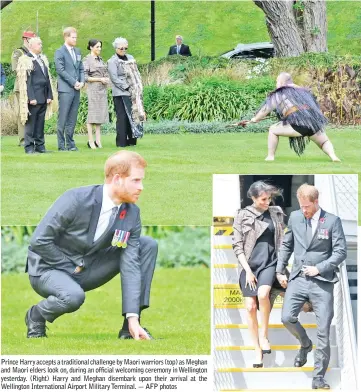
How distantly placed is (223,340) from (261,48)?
937 cm

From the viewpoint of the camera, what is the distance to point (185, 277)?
9.12m

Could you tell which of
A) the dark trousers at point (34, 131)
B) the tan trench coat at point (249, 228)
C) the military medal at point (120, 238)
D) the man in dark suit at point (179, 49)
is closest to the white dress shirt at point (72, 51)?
the dark trousers at point (34, 131)

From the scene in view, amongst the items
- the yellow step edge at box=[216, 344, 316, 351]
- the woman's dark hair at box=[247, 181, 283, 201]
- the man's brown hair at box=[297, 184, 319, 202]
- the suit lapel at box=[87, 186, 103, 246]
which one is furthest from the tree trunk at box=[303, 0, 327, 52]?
the suit lapel at box=[87, 186, 103, 246]

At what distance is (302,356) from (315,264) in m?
0.68

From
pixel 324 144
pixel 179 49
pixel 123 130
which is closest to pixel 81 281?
pixel 324 144

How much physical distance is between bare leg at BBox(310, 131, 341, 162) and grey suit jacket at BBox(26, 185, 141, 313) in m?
4.12

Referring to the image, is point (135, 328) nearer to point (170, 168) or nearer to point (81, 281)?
point (81, 281)

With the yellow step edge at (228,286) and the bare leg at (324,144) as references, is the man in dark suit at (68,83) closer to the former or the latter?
the bare leg at (324,144)

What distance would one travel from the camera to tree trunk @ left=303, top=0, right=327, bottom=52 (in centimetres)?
1692

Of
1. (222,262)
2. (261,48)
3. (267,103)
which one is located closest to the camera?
(222,262)

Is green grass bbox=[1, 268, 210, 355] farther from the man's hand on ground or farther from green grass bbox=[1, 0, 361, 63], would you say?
green grass bbox=[1, 0, 361, 63]

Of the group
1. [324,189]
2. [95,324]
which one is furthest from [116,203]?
[324,189]

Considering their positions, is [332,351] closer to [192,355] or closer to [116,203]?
[192,355]

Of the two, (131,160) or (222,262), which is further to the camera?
(222,262)
